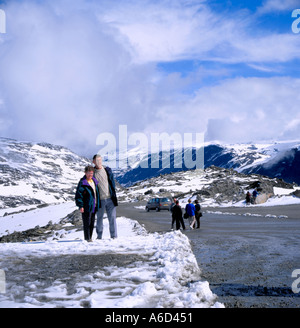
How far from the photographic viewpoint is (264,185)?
153 feet

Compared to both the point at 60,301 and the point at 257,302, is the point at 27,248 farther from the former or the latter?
the point at 257,302

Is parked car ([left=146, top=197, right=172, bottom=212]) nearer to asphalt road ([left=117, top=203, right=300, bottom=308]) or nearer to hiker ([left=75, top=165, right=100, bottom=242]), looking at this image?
asphalt road ([left=117, top=203, right=300, bottom=308])

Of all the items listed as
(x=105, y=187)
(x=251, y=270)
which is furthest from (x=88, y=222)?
(x=251, y=270)

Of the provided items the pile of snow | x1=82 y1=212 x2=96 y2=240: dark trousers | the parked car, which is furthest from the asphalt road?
the parked car

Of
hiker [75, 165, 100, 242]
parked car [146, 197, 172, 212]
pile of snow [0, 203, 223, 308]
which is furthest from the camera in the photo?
parked car [146, 197, 172, 212]

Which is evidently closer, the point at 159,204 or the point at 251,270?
the point at 251,270

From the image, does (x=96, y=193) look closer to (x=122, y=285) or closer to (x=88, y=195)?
(x=88, y=195)

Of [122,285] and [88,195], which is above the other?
[88,195]

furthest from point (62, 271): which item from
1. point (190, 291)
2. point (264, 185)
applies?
point (264, 185)

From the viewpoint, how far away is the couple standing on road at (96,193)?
10391 millimetres

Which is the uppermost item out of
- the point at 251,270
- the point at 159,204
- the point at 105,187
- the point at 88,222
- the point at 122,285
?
the point at 105,187

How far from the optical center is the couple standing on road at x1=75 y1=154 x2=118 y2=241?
1039 centimetres

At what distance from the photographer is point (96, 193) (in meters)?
10.6

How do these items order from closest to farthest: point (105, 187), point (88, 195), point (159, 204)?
1. point (88, 195)
2. point (105, 187)
3. point (159, 204)
